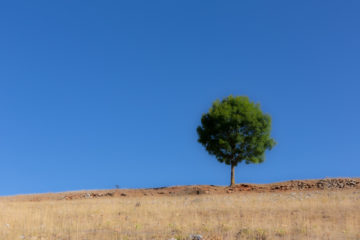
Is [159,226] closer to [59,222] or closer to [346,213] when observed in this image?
[59,222]

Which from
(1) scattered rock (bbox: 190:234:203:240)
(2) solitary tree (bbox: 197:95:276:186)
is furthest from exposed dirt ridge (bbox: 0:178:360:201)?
(1) scattered rock (bbox: 190:234:203:240)

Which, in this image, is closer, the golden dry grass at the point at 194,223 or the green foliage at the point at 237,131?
the golden dry grass at the point at 194,223

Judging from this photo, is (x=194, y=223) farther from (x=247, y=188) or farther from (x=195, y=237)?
(x=247, y=188)

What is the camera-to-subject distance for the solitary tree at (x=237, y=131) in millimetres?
45188

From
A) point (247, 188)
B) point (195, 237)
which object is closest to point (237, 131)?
point (247, 188)

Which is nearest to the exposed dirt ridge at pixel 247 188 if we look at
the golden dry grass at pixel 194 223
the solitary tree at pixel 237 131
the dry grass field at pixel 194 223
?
the solitary tree at pixel 237 131

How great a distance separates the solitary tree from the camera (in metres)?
45.2

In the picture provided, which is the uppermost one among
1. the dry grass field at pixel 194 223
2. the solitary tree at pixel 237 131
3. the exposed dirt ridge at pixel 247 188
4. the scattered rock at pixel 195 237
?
the solitary tree at pixel 237 131

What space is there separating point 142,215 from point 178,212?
1806 mm

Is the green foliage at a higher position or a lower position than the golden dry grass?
higher

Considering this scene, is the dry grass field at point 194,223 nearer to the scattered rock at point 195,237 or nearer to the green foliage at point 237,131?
the scattered rock at point 195,237

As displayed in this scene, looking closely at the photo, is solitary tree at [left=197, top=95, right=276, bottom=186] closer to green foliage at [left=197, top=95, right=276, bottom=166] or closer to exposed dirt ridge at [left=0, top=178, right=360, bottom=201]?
green foliage at [left=197, top=95, right=276, bottom=166]

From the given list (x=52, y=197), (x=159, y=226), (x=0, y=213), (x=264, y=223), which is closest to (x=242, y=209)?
(x=264, y=223)

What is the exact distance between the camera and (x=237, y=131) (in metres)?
45.5
